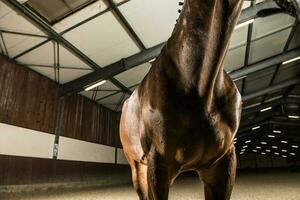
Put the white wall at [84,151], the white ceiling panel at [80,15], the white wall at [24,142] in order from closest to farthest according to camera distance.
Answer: the white ceiling panel at [80,15] → the white wall at [24,142] → the white wall at [84,151]

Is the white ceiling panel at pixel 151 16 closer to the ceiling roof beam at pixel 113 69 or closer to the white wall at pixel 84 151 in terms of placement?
the ceiling roof beam at pixel 113 69

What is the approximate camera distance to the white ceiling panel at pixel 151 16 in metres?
6.09

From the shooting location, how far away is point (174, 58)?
1.16 m

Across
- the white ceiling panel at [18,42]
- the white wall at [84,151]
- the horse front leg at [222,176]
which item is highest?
the white ceiling panel at [18,42]

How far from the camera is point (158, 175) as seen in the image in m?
1.20

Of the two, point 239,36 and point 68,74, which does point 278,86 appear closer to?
point 239,36

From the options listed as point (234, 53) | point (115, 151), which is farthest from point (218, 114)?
point (115, 151)

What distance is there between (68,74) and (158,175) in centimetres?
834

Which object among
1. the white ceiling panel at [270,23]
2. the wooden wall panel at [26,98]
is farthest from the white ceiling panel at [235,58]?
the wooden wall panel at [26,98]

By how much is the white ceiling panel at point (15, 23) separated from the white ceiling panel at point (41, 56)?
2.50 ft

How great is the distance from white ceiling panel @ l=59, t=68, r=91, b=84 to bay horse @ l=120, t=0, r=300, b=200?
792 centimetres

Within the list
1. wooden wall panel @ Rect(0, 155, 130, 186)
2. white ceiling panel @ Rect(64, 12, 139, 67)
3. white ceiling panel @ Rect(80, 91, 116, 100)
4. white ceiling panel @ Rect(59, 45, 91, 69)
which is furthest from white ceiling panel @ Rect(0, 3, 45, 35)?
white ceiling panel @ Rect(80, 91, 116, 100)

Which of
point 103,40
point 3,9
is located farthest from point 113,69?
point 3,9

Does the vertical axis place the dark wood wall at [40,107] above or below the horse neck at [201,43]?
above
